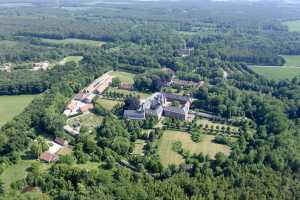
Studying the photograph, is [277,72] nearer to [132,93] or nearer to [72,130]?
[132,93]

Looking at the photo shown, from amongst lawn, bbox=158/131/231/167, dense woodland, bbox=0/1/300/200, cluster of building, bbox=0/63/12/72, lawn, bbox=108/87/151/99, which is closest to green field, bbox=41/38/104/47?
dense woodland, bbox=0/1/300/200

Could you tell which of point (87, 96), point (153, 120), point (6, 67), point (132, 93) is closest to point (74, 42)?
point (6, 67)

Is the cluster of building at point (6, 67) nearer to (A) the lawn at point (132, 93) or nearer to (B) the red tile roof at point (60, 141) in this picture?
(A) the lawn at point (132, 93)

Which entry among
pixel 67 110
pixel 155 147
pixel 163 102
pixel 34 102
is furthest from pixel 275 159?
pixel 34 102

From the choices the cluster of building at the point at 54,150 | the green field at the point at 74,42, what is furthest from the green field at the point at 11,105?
the green field at the point at 74,42

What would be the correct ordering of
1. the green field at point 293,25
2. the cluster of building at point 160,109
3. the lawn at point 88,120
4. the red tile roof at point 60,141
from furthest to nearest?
the green field at point 293,25 < the cluster of building at point 160,109 < the lawn at point 88,120 < the red tile roof at point 60,141

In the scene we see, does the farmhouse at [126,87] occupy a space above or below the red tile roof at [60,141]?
above
